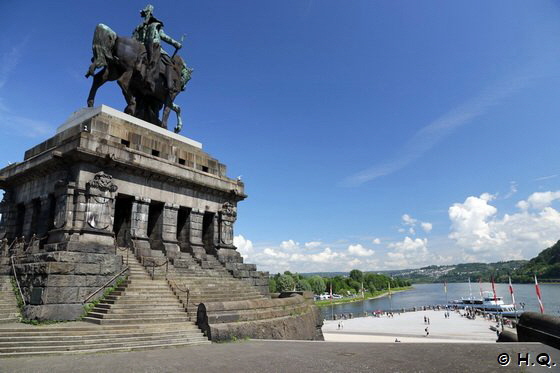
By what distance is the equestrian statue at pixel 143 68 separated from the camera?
23250 millimetres

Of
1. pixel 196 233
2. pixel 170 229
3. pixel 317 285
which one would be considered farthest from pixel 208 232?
pixel 317 285

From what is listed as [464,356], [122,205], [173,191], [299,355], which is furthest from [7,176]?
[464,356]

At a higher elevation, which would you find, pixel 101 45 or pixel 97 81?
pixel 101 45

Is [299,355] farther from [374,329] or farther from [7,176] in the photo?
[374,329]

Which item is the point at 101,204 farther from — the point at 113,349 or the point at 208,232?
the point at 113,349

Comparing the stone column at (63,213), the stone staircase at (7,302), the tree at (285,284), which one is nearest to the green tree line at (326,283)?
the tree at (285,284)

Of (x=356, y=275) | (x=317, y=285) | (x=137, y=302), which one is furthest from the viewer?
(x=356, y=275)

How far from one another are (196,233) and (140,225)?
3916 millimetres

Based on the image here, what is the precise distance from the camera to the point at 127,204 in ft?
72.3

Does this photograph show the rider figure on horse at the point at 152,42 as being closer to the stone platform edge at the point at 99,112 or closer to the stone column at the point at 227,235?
the stone platform edge at the point at 99,112

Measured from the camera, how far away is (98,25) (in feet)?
75.9

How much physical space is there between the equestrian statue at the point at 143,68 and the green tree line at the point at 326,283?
274 ft

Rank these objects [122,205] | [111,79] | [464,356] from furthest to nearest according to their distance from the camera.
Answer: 1. [111,79]
2. [122,205]
3. [464,356]

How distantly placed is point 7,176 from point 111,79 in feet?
31.0
